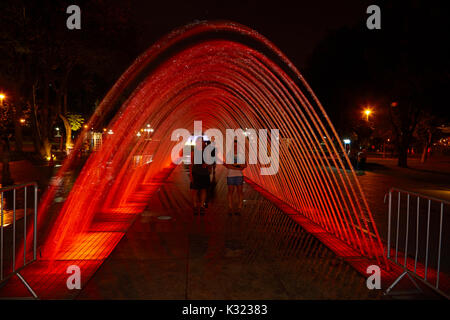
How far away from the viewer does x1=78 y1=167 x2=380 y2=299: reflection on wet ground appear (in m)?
4.59

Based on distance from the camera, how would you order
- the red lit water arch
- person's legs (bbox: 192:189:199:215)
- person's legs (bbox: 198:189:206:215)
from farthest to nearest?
1. person's legs (bbox: 198:189:206:215)
2. person's legs (bbox: 192:189:199:215)
3. the red lit water arch

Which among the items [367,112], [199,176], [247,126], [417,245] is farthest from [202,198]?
[367,112]

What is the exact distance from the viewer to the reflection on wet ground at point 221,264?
4.59 m

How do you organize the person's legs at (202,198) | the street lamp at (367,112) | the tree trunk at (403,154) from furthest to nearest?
A: the street lamp at (367,112), the tree trunk at (403,154), the person's legs at (202,198)

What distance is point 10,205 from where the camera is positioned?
10500 millimetres

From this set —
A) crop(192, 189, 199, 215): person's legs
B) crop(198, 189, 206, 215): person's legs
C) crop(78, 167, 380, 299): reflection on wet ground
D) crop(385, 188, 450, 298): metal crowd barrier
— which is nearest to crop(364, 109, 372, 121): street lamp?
crop(385, 188, 450, 298): metal crowd barrier

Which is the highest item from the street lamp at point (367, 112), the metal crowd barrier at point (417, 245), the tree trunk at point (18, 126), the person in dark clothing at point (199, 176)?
the street lamp at point (367, 112)

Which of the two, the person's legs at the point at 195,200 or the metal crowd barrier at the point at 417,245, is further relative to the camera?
the person's legs at the point at 195,200

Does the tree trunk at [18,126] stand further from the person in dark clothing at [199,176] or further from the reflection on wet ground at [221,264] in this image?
the reflection on wet ground at [221,264]

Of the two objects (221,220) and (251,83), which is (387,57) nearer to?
(251,83)

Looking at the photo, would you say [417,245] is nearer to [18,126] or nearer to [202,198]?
[202,198]

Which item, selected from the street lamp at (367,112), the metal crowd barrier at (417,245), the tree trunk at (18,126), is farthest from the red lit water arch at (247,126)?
the street lamp at (367,112)

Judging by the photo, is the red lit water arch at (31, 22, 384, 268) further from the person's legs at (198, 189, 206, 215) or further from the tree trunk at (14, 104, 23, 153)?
the tree trunk at (14, 104, 23, 153)

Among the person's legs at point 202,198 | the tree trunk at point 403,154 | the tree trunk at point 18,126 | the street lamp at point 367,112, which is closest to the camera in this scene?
the person's legs at point 202,198
